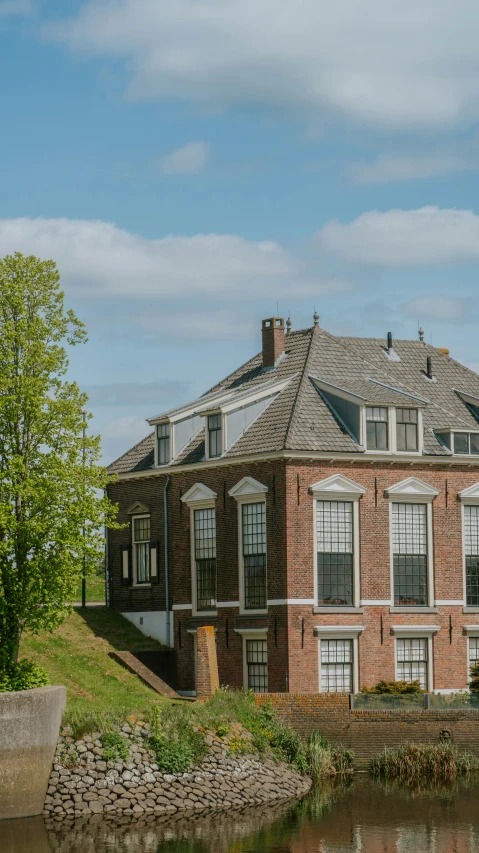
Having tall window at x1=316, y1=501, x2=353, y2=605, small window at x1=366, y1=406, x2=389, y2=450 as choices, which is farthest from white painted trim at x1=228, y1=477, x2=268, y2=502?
small window at x1=366, y1=406, x2=389, y2=450

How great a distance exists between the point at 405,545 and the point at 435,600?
6.85ft

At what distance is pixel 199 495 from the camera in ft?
149

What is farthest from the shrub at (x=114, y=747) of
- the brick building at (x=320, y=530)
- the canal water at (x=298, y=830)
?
the brick building at (x=320, y=530)

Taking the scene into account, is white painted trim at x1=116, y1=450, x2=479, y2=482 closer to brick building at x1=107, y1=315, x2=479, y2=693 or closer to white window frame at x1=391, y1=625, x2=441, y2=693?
brick building at x1=107, y1=315, x2=479, y2=693

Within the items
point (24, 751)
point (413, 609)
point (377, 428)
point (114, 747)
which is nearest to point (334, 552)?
point (413, 609)

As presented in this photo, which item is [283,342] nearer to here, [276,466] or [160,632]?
[276,466]

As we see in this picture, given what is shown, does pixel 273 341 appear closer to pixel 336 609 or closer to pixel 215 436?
pixel 215 436

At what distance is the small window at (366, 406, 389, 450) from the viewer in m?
43.4

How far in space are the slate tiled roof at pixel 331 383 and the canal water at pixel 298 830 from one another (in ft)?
39.9

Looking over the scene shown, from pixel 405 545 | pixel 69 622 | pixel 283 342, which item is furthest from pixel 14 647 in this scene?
pixel 283 342

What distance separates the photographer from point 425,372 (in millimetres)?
49594

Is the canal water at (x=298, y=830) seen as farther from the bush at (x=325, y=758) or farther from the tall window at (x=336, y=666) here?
the tall window at (x=336, y=666)

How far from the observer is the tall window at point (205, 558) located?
148 ft

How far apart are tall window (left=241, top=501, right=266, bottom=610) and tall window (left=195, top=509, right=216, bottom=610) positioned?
175 centimetres
